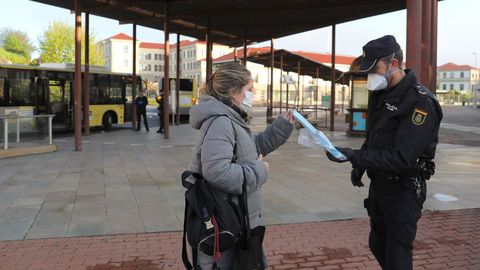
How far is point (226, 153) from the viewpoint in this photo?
264cm

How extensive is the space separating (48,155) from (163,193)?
6147mm

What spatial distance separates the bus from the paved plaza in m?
6.75

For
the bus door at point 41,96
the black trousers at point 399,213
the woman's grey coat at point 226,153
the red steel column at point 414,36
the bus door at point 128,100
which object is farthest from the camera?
the bus door at point 128,100

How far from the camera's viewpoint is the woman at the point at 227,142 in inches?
104

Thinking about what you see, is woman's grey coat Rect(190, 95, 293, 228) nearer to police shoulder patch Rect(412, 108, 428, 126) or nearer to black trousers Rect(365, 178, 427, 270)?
black trousers Rect(365, 178, 427, 270)

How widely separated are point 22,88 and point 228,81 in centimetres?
1716

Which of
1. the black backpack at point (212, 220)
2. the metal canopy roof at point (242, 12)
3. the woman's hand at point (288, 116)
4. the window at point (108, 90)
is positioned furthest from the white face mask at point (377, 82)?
the window at point (108, 90)

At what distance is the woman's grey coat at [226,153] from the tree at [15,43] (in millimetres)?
80665

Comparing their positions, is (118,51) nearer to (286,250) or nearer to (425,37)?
(425,37)

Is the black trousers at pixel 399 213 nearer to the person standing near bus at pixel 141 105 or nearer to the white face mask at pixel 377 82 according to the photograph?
the white face mask at pixel 377 82

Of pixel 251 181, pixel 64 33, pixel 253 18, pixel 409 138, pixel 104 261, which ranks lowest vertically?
pixel 104 261

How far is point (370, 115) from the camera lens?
327 centimetres

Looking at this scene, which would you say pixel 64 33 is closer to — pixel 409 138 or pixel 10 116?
pixel 10 116

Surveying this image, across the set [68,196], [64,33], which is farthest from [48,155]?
[64,33]
